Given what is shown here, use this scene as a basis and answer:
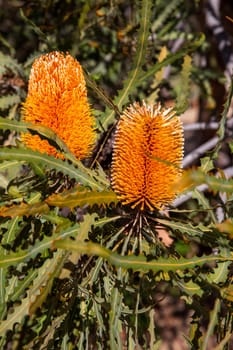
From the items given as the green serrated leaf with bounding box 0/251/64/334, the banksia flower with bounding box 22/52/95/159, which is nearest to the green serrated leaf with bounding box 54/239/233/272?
the green serrated leaf with bounding box 0/251/64/334

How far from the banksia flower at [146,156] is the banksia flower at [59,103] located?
3.1 inches

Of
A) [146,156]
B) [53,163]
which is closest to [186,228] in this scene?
[146,156]

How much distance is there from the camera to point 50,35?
2.10m

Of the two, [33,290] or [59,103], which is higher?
[59,103]

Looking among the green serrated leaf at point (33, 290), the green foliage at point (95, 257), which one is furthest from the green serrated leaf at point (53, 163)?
the green serrated leaf at point (33, 290)

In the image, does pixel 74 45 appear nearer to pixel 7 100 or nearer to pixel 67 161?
pixel 7 100

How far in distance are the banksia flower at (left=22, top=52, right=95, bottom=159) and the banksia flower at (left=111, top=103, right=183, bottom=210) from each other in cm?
8

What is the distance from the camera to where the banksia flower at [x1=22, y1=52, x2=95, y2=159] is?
1120 mm

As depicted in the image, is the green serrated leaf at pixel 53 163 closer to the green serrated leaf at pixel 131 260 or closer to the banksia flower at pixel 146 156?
the banksia flower at pixel 146 156

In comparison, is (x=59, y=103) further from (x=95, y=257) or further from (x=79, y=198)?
(x=95, y=257)

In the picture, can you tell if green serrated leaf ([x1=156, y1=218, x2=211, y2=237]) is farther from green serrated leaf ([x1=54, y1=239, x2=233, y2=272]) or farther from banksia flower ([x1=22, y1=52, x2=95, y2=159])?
banksia flower ([x1=22, y1=52, x2=95, y2=159])

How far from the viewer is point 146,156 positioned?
3.57ft

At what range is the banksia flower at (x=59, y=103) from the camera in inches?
44.1

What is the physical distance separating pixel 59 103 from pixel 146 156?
190mm
